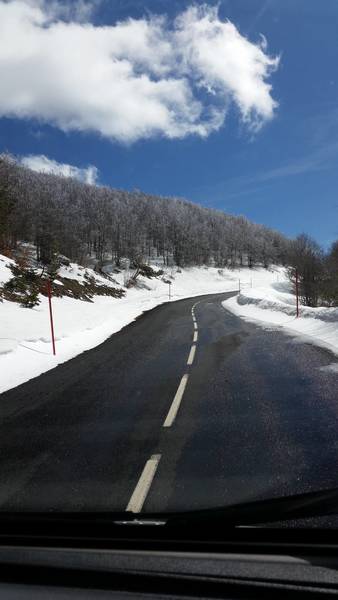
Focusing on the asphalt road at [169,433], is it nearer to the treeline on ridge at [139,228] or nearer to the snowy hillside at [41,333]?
the snowy hillside at [41,333]

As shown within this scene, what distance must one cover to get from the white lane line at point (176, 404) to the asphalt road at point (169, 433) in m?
0.02

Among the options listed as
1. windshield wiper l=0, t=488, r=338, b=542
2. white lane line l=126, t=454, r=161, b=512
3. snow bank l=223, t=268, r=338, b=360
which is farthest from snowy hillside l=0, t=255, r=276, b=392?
snow bank l=223, t=268, r=338, b=360

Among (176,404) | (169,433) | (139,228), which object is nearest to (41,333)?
(176,404)

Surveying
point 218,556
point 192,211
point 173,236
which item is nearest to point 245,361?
point 218,556

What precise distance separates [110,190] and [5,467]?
7197 inches

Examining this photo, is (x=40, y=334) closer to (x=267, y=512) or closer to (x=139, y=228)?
(x=267, y=512)

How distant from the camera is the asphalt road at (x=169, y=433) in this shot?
3.64 metres

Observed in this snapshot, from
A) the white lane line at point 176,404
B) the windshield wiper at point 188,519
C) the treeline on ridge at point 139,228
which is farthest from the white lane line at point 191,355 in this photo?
the treeline on ridge at point 139,228

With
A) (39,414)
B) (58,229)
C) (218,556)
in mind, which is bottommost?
→ (39,414)

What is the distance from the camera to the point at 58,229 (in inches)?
2527

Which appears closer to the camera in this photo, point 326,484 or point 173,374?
point 326,484

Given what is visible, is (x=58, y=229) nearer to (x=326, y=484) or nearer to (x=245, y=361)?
(x=245, y=361)

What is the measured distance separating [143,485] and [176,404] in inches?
112

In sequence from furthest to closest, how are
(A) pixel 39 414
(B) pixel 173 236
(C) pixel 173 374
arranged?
(B) pixel 173 236, (C) pixel 173 374, (A) pixel 39 414
